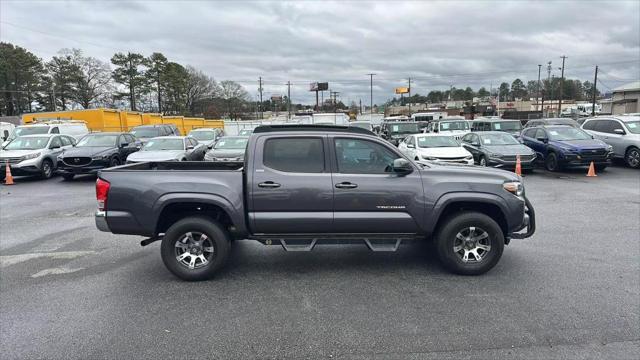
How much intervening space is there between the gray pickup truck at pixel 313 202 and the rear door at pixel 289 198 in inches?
0.5

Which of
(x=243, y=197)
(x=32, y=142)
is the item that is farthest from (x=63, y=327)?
(x=32, y=142)

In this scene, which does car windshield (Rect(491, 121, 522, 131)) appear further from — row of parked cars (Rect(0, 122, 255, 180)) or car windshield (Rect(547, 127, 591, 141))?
row of parked cars (Rect(0, 122, 255, 180))

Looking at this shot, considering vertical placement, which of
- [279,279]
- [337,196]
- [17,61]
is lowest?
[279,279]

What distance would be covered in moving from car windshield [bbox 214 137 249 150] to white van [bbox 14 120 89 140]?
28.7 feet

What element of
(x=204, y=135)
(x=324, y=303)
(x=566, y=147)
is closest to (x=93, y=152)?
(x=204, y=135)

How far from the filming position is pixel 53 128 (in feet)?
61.3

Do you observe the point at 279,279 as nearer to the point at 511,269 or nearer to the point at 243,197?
the point at 243,197

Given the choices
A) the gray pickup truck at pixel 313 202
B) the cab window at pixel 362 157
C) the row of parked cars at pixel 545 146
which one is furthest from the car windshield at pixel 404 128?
the cab window at pixel 362 157

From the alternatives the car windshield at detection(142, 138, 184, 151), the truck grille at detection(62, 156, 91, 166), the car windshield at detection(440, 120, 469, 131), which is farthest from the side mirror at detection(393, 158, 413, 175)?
the car windshield at detection(440, 120, 469, 131)

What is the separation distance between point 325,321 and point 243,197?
171 centimetres

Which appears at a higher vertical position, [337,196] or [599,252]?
[337,196]

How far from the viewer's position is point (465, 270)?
4867 mm

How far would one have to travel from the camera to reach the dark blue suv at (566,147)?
1352 centimetres

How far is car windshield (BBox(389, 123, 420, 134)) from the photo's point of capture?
2177 centimetres
